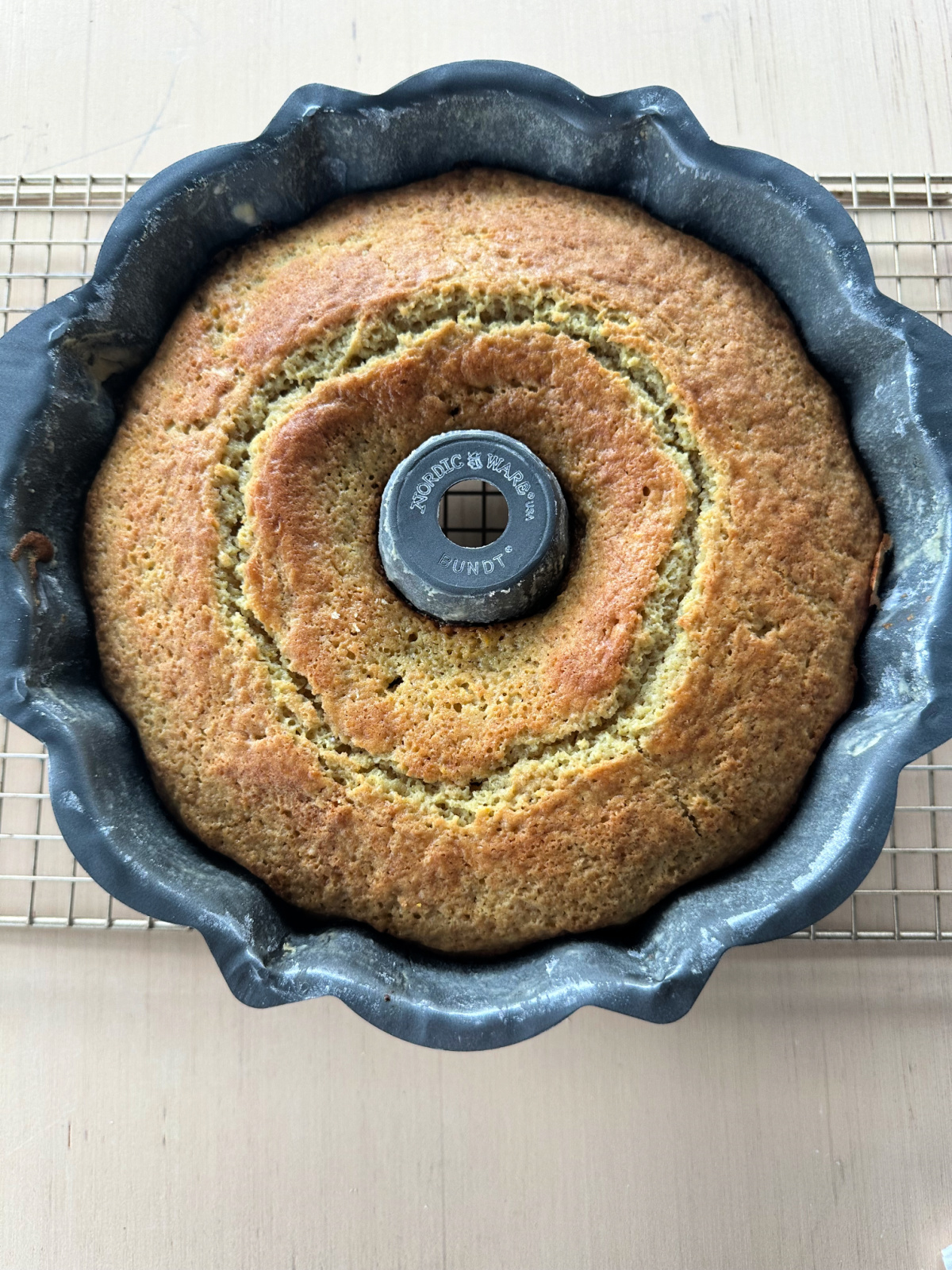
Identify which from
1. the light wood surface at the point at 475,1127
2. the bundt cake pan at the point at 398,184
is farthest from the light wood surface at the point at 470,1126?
the bundt cake pan at the point at 398,184

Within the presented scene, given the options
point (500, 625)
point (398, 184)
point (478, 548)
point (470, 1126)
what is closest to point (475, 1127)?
point (470, 1126)

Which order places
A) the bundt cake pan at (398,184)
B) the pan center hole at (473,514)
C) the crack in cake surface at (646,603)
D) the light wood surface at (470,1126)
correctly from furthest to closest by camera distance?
the pan center hole at (473,514) < the light wood surface at (470,1126) < the crack in cake surface at (646,603) < the bundt cake pan at (398,184)

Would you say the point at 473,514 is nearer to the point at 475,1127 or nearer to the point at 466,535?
the point at 466,535

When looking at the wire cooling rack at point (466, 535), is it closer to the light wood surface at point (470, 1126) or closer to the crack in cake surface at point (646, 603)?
the light wood surface at point (470, 1126)

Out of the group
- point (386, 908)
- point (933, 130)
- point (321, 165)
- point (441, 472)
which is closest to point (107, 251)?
point (321, 165)

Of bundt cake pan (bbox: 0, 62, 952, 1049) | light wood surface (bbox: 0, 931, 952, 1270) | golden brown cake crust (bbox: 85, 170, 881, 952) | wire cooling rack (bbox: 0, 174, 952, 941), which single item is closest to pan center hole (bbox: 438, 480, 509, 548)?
wire cooling rack (bbox: 0, 174, 952, 941)

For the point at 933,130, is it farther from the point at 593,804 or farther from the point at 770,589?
the point at 593,804
